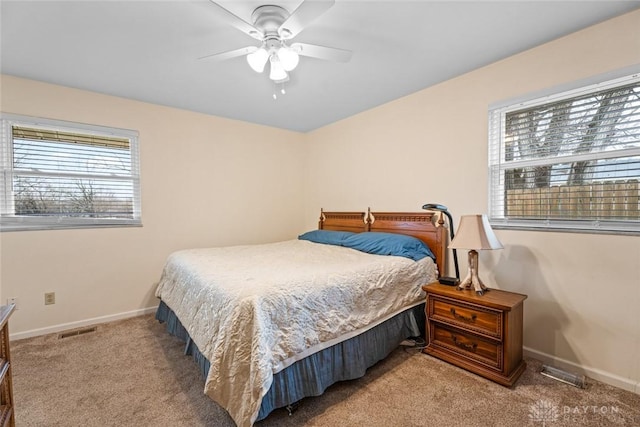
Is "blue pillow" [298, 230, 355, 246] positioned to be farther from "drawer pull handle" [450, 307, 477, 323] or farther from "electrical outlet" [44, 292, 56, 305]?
"electrical outlet" [44, 292, 56, 305]

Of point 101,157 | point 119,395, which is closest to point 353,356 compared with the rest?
point 119,395

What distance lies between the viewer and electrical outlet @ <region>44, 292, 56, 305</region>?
2.73 m

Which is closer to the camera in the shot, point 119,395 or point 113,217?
point 119,395

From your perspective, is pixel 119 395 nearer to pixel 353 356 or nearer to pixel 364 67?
pixel 353 356

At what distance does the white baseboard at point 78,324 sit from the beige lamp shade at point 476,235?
337 centimetres

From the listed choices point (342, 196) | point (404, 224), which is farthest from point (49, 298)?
point (404, 224)

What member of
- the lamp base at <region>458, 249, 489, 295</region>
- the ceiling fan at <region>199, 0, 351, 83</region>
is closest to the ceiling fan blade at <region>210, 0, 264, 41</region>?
the ceiling fan at <region>199, 0, 351, 83</region>

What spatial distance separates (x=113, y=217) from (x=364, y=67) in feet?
9.96

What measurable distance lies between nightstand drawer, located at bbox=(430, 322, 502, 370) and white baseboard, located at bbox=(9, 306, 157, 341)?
310cm

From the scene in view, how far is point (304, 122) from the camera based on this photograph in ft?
13.2

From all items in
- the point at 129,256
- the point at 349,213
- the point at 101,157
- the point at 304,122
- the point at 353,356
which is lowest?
the point at 353,356

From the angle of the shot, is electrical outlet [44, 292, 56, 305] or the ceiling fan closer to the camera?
the ceiling fan

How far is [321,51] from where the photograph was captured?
1.85 metres

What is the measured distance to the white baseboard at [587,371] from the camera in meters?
1.82
